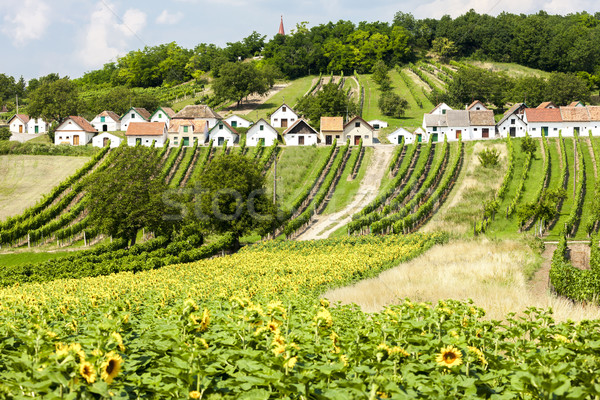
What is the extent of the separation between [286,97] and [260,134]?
124ft

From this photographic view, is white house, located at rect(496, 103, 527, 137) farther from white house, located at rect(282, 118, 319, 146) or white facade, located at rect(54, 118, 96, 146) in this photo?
white facade, located at rect(54, 118, 96, 146)

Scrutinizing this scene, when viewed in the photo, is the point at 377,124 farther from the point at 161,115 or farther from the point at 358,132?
the point at 161,115

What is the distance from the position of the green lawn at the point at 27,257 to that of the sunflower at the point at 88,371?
42548mm

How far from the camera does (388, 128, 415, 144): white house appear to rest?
81750 millimetres

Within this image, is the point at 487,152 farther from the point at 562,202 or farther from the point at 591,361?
the point at 591,361

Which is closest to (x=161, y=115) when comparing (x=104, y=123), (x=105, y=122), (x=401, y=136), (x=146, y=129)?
(x=105, y=122)

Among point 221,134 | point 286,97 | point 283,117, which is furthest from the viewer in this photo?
point 286,97

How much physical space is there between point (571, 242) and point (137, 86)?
11927 centimetres

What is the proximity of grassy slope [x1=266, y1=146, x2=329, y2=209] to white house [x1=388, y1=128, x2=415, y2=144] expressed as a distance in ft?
39.4

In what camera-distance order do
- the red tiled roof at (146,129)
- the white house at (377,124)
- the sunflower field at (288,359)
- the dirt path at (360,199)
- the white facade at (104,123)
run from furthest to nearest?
the white facade at (104,123)
the white house at (377,124)
the red tiled roof at (146,129)
the dirt path at (360,199)
the sunflower field at (288,359)

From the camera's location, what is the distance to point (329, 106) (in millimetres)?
91812

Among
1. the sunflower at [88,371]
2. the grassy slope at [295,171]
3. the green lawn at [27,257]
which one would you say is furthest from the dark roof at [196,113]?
the sunflower at [88,371]

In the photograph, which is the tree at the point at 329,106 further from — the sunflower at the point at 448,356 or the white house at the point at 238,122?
the sunflower at the point at 448,356

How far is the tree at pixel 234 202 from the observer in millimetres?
45875
